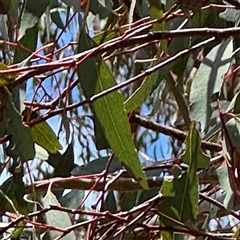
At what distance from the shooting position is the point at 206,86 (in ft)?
3.45

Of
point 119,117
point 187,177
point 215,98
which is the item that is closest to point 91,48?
point 119,117

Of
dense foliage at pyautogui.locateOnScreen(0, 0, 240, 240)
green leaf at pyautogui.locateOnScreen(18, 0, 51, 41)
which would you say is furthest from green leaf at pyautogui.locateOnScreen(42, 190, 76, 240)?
green leaf at pyautogui.locateOnScreen(18, 0, 51, 41)

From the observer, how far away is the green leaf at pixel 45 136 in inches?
43.0

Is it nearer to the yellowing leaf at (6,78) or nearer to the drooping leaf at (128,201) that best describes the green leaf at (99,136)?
the yellowing leaf at (6,78)

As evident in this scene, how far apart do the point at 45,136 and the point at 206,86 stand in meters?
0.26

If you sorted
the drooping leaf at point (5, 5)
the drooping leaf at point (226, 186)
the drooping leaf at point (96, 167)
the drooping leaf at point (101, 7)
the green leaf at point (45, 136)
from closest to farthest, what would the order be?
the drooping leaf at point (5, 5), the drooping leaf at point (101, 7), the drooping leaf at point (226, 186), the green leaf at point (45, 136), the drooping leaf at point (96, 167)

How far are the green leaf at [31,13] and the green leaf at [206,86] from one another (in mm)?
323

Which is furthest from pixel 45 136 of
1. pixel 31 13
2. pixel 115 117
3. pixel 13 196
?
pixel 31 13

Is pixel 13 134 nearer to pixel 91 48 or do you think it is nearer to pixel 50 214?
pixel 91 48

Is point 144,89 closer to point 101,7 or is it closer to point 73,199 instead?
point 101,7

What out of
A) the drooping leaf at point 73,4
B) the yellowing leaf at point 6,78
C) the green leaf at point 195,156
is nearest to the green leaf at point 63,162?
the green leaf at point 195,156

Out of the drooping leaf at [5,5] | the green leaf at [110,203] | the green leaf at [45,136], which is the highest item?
the drooping leaf at [5,5]

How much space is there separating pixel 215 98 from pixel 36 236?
385 mm

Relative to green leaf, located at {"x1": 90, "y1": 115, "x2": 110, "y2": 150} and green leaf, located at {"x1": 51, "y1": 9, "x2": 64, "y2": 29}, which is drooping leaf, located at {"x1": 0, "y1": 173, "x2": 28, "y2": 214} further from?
green leaf, located at {"x1": 51, "y1": 9, "x2": 64, "y2": 29}
